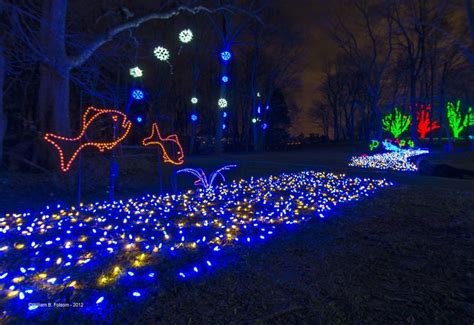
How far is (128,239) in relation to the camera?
183 inches

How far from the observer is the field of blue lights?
3107 millimetres

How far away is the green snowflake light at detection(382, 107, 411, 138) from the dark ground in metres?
34.3

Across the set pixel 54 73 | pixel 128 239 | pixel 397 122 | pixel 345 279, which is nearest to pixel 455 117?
pixel 397 122

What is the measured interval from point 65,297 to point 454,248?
14.4ft

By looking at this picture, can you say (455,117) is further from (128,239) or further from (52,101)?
(128,239)

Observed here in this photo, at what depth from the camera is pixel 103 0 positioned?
11867mm

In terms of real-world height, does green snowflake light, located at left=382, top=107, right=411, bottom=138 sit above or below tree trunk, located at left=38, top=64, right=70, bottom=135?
above

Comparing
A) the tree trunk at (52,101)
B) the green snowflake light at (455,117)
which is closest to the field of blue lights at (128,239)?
the tree trunk at (52,101)

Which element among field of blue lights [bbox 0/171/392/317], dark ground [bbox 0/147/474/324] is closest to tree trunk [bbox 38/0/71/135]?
field of blue lights [bbox 0/171/392/317]

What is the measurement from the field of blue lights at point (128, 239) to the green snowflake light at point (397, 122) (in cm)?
3206

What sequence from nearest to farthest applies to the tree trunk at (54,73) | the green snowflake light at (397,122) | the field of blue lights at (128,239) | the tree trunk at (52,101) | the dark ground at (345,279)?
the dark ground at (345,279)
the field of blue lights at (128,239)
the tree trunk at (54,73)
the tree trunk at (52,101)
the green snowflake light at (397,122)

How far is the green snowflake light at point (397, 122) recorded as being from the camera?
121ft

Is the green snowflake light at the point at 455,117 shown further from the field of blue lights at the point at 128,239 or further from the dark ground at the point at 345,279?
the dark ground at the point at 345,279

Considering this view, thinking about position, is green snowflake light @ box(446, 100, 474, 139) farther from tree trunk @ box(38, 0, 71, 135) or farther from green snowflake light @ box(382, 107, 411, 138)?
tree trunk @ box(38, 0, 71, 135)
